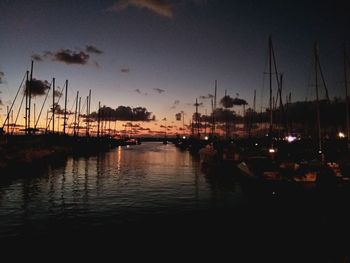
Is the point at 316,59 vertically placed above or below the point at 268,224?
above

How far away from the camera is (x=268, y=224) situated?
1641cm

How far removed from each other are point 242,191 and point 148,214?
10428mm

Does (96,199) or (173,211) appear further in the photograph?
(96,199)

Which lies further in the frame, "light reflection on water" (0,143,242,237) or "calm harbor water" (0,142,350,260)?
"light reflection on water" (0,143,242,237)

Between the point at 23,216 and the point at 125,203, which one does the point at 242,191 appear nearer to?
the point at 125,203

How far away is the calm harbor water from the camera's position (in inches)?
589

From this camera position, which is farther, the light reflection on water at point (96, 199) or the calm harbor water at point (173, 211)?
the light reflection on water at point (96, 199)

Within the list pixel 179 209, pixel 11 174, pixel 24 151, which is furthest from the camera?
pixel 24 151

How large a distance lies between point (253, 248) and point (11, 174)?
30.9 meters

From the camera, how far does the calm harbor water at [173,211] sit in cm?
1496

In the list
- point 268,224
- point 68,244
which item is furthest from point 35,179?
point 268,224

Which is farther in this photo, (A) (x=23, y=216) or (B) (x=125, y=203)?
(B) (x=125, y=203)

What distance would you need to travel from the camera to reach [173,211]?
19312mm

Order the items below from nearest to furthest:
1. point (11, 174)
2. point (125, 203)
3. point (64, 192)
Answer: point (125, 203) → point (64, 192) → point (11, 174)
